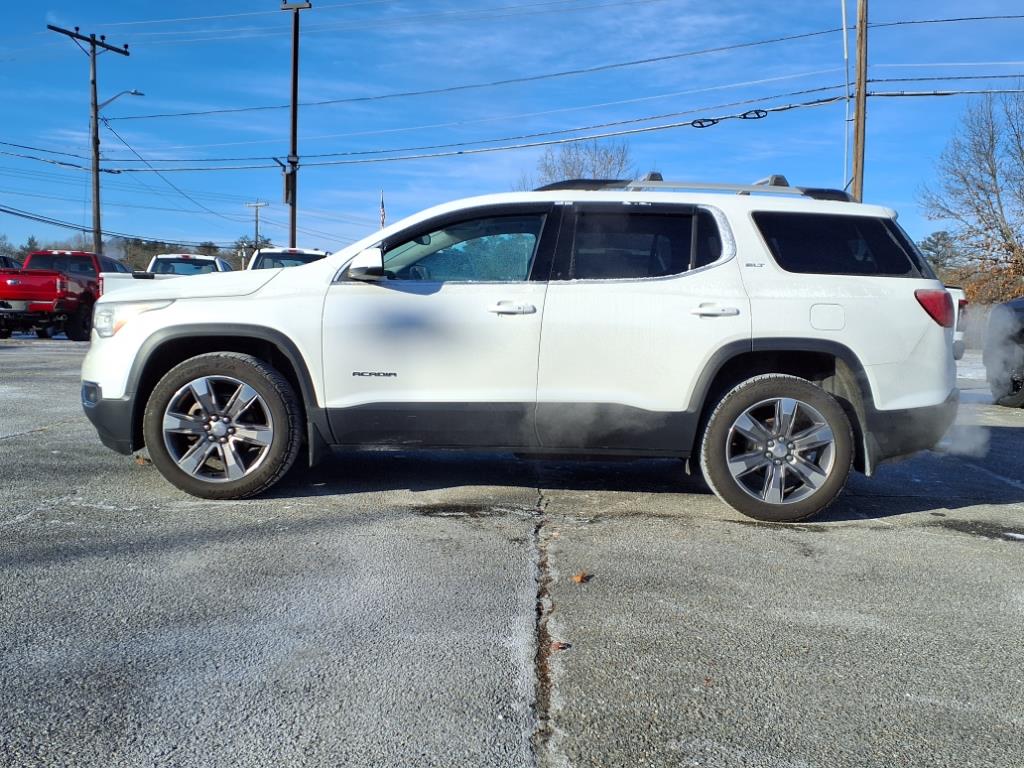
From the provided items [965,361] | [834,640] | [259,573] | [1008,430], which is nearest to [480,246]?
[259,573]

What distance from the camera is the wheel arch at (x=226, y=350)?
15.1 feet

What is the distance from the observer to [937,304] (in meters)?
4.59

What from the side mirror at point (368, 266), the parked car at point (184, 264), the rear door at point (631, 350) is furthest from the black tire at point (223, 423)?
the parked car at point (184, 264)

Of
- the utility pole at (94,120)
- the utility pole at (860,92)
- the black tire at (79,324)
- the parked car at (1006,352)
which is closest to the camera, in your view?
the parked car at (1006,352)

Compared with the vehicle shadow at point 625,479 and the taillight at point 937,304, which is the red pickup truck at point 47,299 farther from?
the taillight at point 937,304

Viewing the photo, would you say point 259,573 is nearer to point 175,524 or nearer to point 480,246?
point 175,524

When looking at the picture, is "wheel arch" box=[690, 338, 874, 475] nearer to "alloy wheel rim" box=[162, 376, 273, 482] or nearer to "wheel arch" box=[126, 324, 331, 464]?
"wheel arch" box=[126, 324, 331, 464]

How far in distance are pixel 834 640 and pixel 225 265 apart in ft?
49.5

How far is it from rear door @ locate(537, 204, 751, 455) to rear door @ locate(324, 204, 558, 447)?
0.12m

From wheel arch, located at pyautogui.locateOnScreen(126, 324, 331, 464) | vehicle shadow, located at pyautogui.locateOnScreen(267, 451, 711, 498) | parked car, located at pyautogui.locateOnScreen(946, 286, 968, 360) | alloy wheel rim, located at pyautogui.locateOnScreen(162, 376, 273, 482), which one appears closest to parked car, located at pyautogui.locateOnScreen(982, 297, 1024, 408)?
parked car, located at pyautogui.locateOnScreen(946, 286, 968, 360)

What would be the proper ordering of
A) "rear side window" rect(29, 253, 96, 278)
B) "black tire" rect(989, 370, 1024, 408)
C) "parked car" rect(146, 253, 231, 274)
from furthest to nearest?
"rear side window" rect(29, 253, 96, 278) < "parked car" rect(146, 253, 231, 274) < "black tire" rect(989, 370, 1024, 408)

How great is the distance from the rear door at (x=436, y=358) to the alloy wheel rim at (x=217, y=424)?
1.36ft

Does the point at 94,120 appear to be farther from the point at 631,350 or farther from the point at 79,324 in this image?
the point at 631,350

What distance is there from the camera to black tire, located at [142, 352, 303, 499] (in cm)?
461
